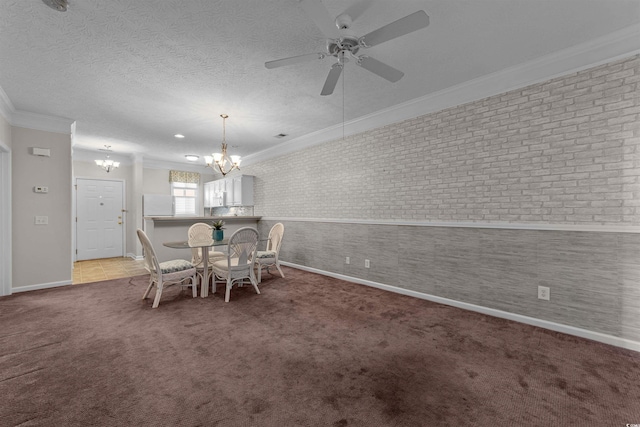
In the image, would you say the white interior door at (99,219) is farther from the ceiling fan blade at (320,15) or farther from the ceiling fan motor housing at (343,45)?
the ceiling fan blade at (320,15)

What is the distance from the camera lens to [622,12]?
6.93 ft

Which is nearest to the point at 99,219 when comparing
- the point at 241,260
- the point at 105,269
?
the point at 105,269

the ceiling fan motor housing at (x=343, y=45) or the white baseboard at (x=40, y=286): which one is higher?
the ceiling fan motor housing at (x=343, y=45)

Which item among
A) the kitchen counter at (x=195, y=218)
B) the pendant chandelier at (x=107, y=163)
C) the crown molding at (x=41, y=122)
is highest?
the crown molding at (x=41, y=122)

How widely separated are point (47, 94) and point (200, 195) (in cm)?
530

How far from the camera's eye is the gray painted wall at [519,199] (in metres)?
2.39

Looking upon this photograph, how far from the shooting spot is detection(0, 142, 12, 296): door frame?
151 inches

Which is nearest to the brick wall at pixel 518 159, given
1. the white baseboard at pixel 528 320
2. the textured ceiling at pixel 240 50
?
the textured ceiling at pixel 240 50

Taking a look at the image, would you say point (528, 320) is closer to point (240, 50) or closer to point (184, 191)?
point (240, 50)

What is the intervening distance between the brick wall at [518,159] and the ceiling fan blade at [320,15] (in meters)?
2.26

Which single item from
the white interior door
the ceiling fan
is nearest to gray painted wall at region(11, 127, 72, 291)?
the white interior door

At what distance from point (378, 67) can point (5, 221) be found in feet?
18.2

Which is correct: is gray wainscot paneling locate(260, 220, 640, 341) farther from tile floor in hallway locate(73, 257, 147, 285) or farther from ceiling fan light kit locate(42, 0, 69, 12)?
tile floor in hallway locate(73, 257, 147, 285)

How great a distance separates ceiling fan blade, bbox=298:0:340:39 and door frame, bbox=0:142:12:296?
4964mm
